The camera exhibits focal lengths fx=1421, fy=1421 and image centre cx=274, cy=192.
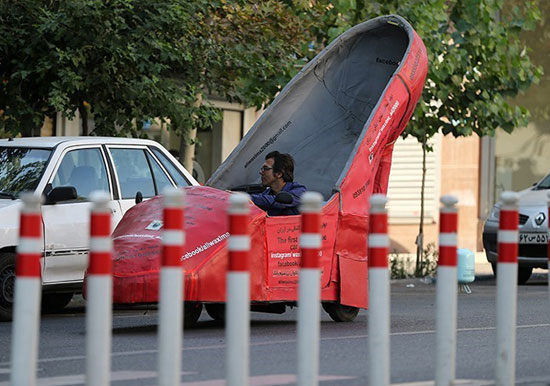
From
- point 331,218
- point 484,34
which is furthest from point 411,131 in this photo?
point 331,218

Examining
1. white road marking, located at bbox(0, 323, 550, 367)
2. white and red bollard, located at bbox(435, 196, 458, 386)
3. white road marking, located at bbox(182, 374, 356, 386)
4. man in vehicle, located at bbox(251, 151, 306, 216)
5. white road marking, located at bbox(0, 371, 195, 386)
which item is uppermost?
man in vehicle, located at bbox(251, 151, 306, 216)

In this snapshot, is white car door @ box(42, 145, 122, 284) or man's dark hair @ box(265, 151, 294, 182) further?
white car door @ box(42, 145, 122, 284)

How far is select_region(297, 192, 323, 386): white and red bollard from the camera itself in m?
6.43

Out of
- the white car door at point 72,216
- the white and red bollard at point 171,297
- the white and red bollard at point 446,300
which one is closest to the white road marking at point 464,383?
the white and red bollard at point 446,300

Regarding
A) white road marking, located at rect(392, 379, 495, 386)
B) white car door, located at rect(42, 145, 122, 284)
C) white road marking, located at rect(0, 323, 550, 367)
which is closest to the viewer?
white road marking, located at rect(392, 379, 495, 386)

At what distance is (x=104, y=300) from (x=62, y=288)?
7.24m

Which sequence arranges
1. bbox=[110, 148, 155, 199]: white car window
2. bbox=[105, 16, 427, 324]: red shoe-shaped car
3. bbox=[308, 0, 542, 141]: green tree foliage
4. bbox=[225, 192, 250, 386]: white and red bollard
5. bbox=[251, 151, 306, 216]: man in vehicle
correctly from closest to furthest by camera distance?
bbox=[225, 192, 250, 386]: white and red bollard, bbox=[105, 16, 427, 324]: red shoe-shaped car, bbox=[251, 151, 306, 216]: man in vehicle, bbox=[110, 148, 155, 199]: white car window, bbox=[308, 0, 542, 141]: green tree foliage

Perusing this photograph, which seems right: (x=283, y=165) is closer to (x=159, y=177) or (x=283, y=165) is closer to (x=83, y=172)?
(x=159, y=177)

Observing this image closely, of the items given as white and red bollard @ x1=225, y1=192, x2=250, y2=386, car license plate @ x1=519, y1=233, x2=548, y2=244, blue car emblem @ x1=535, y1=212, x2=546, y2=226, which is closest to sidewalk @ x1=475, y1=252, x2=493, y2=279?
car license plate @ x1=519, y1=233, x2=548, y2=244

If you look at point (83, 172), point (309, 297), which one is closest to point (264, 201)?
point (83, 172)

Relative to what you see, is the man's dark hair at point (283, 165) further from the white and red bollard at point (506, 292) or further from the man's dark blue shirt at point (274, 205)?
the white and red bollard at point (506, 292)

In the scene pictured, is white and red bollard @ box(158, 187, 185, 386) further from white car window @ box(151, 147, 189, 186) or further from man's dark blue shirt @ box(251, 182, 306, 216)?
white car window @ box(151, 147, 189, 186)

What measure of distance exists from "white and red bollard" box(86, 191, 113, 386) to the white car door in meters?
6.90

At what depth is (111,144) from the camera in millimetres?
13836
